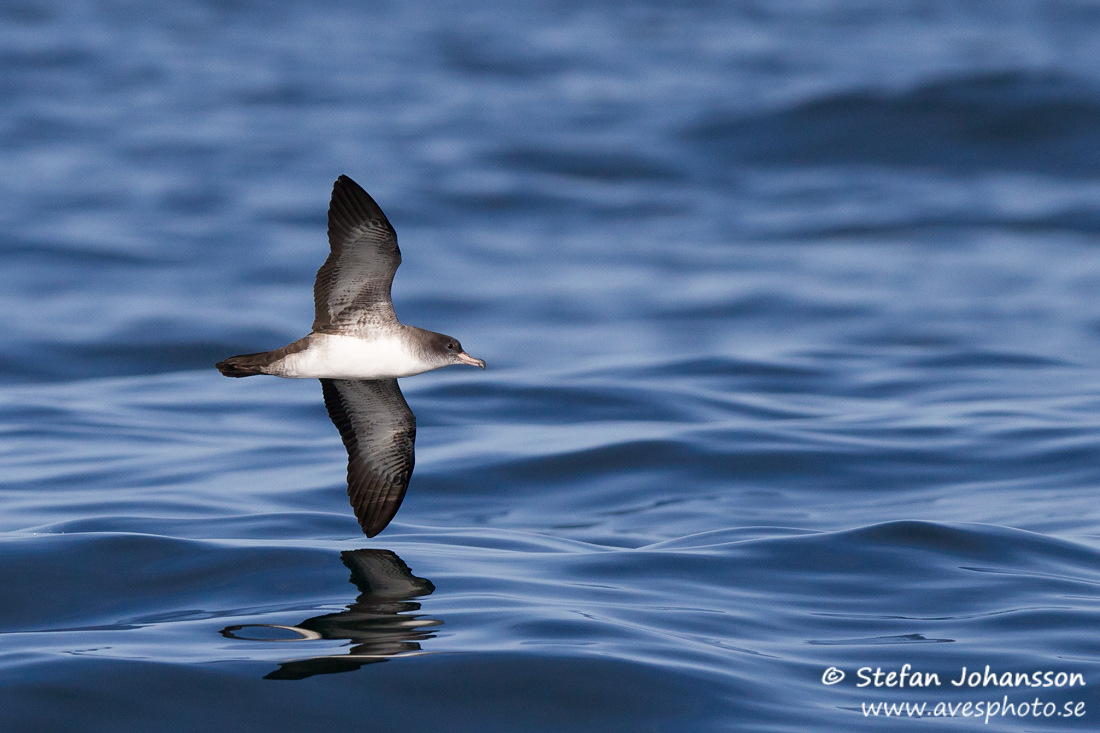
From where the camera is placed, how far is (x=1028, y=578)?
8492 millimetres

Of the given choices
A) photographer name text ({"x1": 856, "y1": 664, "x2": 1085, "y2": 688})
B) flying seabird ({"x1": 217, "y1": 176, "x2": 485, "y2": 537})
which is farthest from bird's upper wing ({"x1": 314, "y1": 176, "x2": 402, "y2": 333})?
photographer name text ({"x1": 856, "y1": 664, "x2": 1085, "y2": 688})

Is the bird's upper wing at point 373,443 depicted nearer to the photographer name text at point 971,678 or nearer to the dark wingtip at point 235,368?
the dark wingtip at point 235,368

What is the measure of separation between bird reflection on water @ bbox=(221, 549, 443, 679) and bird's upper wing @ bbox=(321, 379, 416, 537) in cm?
42

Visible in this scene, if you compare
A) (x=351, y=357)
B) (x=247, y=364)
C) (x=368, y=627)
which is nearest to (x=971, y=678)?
(x=368, y=627)

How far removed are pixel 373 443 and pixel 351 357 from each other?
1.15m

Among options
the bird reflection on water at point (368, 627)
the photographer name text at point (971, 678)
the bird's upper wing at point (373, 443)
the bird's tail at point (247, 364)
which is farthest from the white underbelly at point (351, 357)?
the photographer name text at point (971, 678)

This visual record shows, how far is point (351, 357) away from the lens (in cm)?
712

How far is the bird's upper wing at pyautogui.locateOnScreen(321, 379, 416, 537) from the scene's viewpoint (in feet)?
26.4

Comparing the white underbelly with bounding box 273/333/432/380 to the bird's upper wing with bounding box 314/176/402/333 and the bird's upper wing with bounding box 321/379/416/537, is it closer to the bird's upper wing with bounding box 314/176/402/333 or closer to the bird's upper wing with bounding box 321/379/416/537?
the bird's upper wing with bounding box 314/176/402/333

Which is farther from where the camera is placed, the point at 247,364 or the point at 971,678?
the point at 247,364

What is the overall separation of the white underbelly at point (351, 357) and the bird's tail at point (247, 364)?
0.11 m

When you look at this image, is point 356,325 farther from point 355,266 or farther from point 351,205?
point 351,205

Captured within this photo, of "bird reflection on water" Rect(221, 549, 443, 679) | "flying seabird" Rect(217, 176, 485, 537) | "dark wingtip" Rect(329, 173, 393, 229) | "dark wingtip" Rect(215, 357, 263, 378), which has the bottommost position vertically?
"bird reflection on water" Rect(221, 549, 443, 679)

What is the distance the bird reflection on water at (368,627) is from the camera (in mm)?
6430
